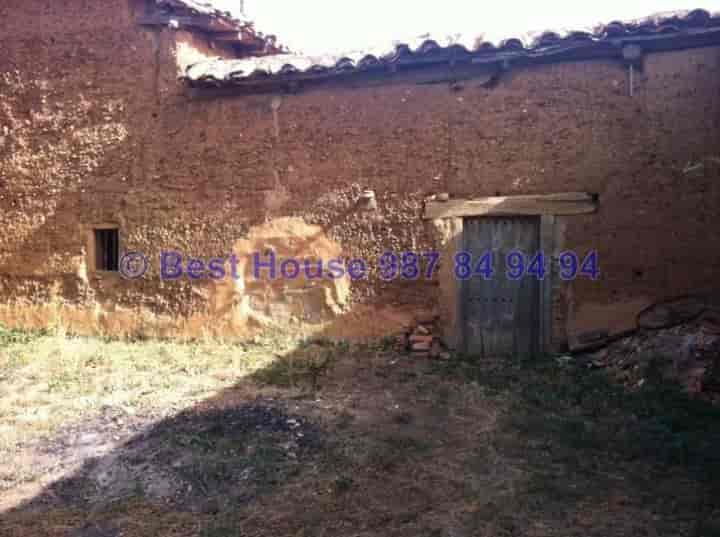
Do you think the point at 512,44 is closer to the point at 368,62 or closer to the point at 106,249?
the point at 368,62

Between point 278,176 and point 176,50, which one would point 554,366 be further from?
point 176,50

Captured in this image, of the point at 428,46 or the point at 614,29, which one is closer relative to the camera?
the point at 614,29

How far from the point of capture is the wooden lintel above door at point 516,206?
21.2 ft

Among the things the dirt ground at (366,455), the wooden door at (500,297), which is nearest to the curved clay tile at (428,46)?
the wooden door at (500,297)

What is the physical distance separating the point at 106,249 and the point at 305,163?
118 inches

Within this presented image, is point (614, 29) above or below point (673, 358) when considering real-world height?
above

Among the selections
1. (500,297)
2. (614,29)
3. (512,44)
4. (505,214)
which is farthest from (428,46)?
(500,297)

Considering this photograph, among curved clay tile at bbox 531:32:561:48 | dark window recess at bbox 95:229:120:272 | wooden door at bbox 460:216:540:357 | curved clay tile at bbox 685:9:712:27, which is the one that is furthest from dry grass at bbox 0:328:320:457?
curved clay tile at bbox 685:9:712:27

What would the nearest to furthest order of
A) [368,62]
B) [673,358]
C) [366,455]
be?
[366,455]
[673,358]
[368,62]

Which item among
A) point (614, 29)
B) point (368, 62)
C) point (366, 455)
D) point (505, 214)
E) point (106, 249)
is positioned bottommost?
point (366, 455)

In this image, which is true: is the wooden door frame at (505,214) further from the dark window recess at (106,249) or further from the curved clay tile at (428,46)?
the dark window recess at (106,249)

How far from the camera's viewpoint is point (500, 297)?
22.4 feet

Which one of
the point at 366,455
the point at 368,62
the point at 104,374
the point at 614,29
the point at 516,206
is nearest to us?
the point at 366,455

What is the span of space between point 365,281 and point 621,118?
10.5 feet
